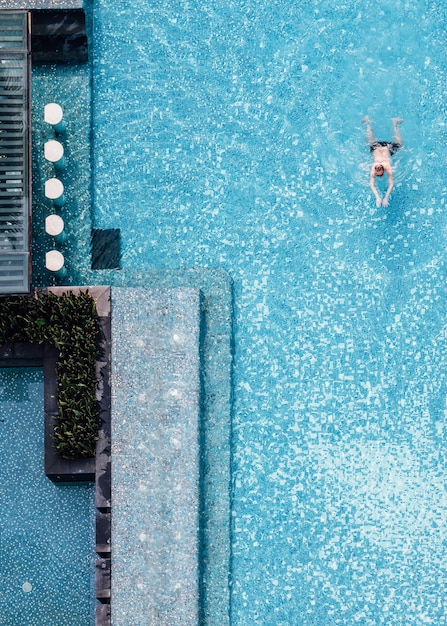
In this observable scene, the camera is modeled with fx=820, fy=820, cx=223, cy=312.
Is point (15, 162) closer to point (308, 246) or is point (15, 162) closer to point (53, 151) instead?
point (53, 151)

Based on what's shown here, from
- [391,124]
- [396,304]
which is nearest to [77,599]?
[396,304]

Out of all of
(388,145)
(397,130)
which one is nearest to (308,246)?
(388,145)

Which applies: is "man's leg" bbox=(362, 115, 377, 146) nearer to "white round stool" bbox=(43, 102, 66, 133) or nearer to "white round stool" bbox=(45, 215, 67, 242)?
"white round stool" bbox=(43, 102, 66, 133)

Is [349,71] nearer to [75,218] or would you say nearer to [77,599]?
[75,218]

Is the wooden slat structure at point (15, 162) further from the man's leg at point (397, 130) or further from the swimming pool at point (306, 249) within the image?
the man's leg at point (397, 130)

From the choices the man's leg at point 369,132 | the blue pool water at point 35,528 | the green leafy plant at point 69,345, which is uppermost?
the man's leg at point 369,132

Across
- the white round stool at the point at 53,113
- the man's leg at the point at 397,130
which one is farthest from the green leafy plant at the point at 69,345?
the man's leg at the point at 397,130

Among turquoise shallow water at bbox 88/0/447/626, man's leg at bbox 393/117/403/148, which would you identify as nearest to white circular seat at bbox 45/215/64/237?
turquoise shallow water at bbox 88/0/447/626
